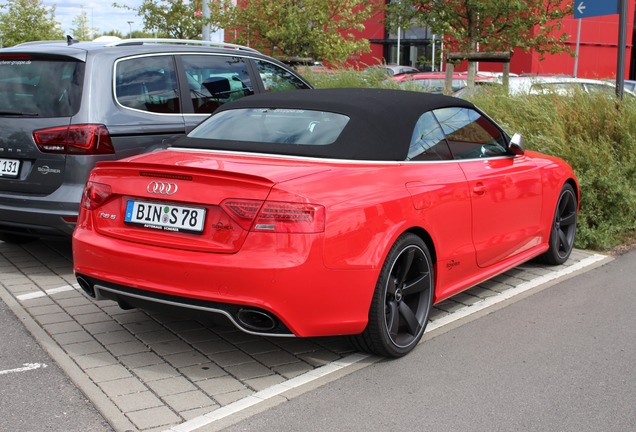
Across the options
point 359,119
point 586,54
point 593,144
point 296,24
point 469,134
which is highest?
point 296,24

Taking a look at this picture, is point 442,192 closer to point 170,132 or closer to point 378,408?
point 378,408

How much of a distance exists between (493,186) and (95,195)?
263cm

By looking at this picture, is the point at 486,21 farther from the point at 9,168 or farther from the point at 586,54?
the point at 586,54

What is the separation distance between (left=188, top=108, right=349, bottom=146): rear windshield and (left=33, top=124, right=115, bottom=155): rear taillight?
43.5 inches

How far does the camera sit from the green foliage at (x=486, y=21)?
1423 cm

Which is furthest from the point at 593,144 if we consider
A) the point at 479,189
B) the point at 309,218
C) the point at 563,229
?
the point at 309,218

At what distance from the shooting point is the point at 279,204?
405 cm

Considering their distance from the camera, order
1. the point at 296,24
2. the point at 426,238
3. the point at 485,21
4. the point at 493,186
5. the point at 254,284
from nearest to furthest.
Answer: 1. the point at 254,284
2. the point at 426,238
3. the point at 493,186
4. the point at 485,21
5. the point at 296,24

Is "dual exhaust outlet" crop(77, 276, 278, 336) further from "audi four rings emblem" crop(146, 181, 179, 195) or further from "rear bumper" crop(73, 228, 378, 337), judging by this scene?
"audi four rings emblem" crop(146, 181, 179, 195)

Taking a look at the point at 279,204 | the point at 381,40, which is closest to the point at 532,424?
the point at 279,204

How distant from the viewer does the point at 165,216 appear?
14.2 feet

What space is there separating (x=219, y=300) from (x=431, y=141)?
6.25ft

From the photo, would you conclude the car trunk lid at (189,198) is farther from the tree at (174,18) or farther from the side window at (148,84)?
the tree at (174,18)

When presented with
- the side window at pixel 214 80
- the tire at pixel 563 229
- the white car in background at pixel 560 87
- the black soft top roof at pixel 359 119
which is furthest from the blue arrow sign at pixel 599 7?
the black soft top roof at pixel 359 119
